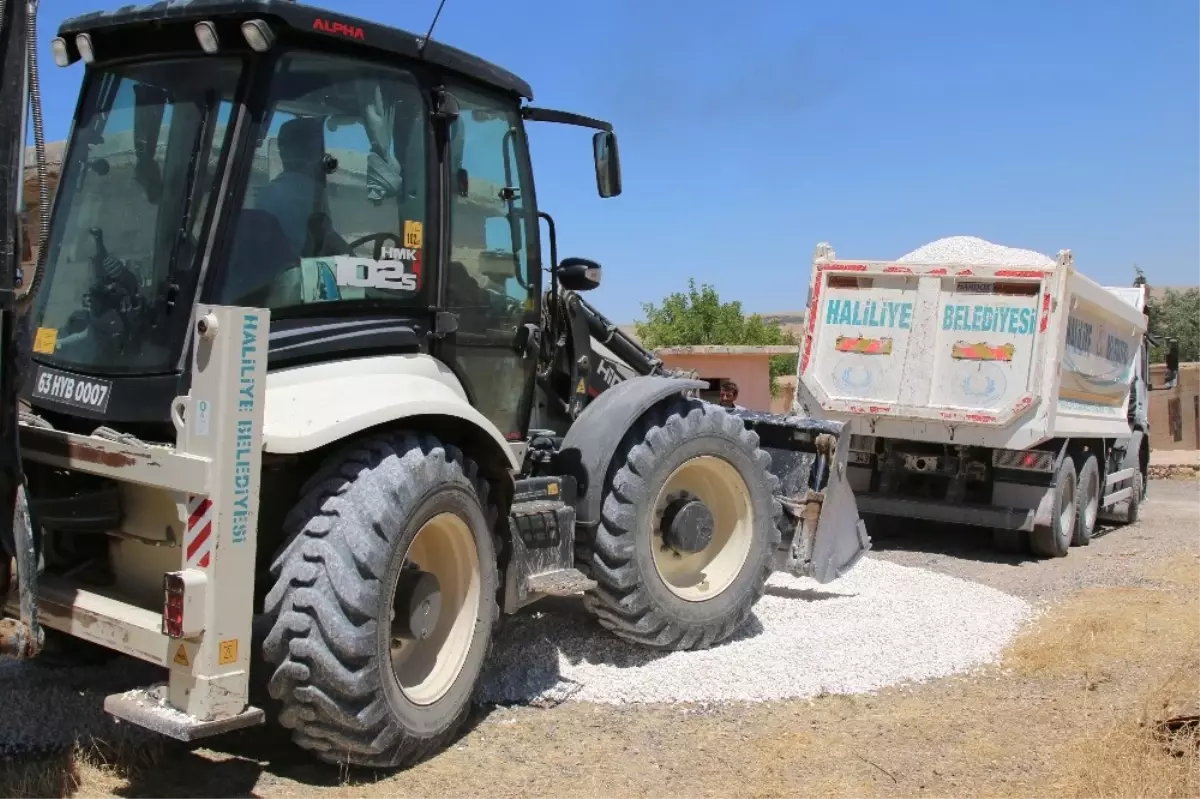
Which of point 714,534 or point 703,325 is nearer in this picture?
point 714,534

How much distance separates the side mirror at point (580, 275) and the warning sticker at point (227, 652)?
258cm

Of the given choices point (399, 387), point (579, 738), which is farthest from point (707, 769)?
point (399, 387)

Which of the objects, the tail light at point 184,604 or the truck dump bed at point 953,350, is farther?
the truck dump bed at point 953,350

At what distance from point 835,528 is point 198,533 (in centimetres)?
463

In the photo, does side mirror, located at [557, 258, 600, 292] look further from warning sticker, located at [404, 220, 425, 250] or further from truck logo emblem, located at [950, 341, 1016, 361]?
truck logo emblem, located at [950, 341, 1016, 361]

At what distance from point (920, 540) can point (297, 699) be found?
8509 millimetres

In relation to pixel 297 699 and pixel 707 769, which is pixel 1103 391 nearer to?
pixel 707 769

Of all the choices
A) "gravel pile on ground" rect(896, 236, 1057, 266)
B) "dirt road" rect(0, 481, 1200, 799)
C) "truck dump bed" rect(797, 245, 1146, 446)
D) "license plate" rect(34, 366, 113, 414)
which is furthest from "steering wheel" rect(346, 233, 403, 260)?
"gravel pile on ground" rect(896, 236, 1057, 266)

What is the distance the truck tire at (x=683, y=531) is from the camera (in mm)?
5590

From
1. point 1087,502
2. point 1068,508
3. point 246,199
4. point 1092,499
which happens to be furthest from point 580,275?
point 1092,499

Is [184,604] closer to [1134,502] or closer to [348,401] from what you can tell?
[348,401]

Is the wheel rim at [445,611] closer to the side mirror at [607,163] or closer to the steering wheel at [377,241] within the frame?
the steering wheel at [377,241]

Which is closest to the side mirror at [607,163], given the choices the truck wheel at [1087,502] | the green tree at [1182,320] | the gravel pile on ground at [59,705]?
the gravel pile on ground at [59,705]

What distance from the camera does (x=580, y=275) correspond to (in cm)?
557
